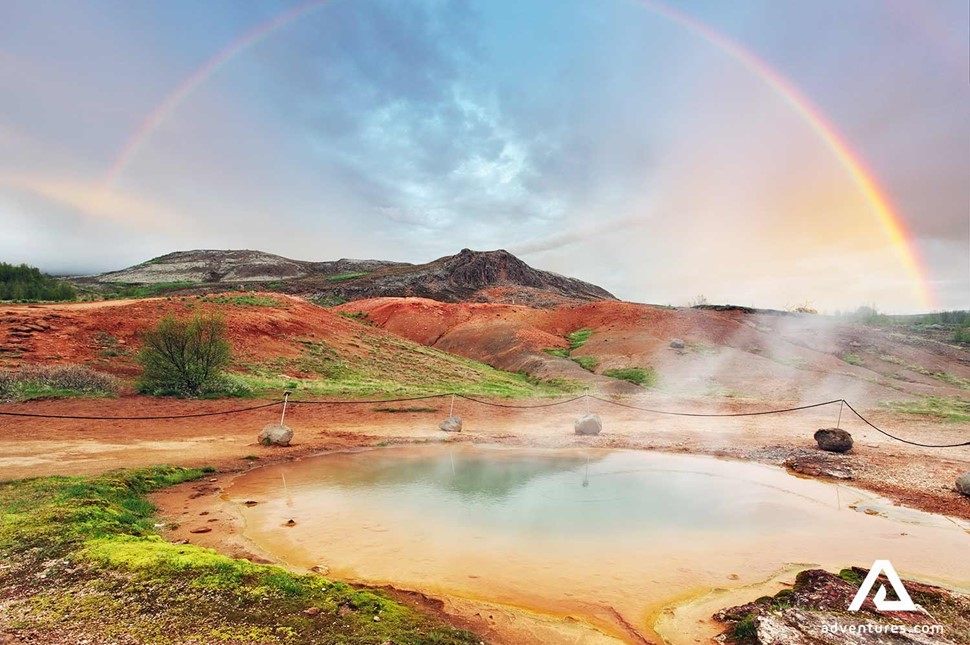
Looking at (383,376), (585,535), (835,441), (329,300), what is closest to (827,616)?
(585,535)

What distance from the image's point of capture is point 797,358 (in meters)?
35.4

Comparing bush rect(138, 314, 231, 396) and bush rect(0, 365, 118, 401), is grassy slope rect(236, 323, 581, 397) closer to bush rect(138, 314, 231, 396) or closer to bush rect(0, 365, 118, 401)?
bush rect(138, 314, 231, 396)

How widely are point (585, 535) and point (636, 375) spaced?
80.7 ft

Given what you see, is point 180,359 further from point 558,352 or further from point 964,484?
point 558,352

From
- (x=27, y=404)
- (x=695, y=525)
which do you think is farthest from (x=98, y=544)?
(x=27, y=404)

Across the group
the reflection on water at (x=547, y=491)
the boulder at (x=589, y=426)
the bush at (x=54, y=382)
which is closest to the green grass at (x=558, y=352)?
the boulder at (x=589, y=426)

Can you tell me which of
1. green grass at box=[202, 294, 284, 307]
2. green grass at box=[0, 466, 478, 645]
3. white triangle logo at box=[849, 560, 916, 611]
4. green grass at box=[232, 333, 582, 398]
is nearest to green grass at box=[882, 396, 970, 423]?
green grass at box=[232, 333, 582, 398]

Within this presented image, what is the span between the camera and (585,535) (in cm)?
810

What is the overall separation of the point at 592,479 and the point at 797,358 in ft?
104

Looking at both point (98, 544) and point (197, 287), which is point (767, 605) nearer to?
point (98, 544)

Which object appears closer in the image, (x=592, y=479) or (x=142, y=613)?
(x=142, y=613)

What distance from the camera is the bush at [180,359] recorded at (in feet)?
61.1

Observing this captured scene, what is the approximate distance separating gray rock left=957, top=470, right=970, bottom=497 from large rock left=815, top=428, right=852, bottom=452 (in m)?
3.82

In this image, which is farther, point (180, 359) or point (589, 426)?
point (180, 359)
